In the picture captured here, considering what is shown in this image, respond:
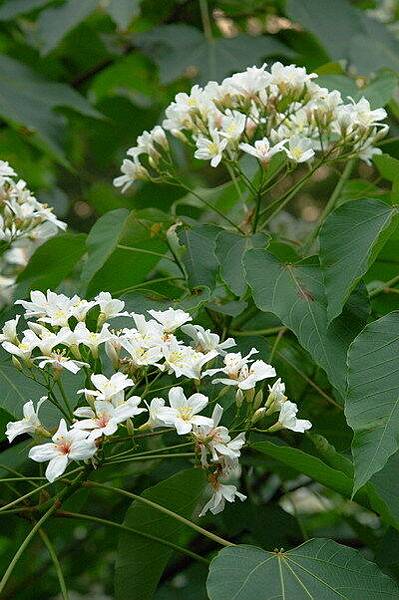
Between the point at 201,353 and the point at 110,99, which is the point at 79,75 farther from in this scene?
the point at 201,353

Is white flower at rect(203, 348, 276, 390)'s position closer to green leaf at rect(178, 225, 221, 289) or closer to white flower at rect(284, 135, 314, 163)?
green leaf at rect(178, 225, 221, 289)

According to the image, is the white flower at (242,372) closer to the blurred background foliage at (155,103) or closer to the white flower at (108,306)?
the white flower at (108,306)

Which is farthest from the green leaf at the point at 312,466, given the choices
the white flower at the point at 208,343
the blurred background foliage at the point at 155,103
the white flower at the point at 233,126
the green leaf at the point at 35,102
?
the green leaf at the point at 35,102

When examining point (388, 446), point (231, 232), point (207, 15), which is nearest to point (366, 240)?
point (231, 232)

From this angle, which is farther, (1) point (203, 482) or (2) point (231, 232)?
(2) point (231, 232)

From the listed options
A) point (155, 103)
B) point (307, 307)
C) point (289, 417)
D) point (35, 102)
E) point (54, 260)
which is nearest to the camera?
point (289, 417)

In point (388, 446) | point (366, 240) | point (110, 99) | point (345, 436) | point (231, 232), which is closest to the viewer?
point (388, 446)

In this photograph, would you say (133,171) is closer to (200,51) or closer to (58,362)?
(58,362)

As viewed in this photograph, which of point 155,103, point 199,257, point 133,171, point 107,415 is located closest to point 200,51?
point 155,103
